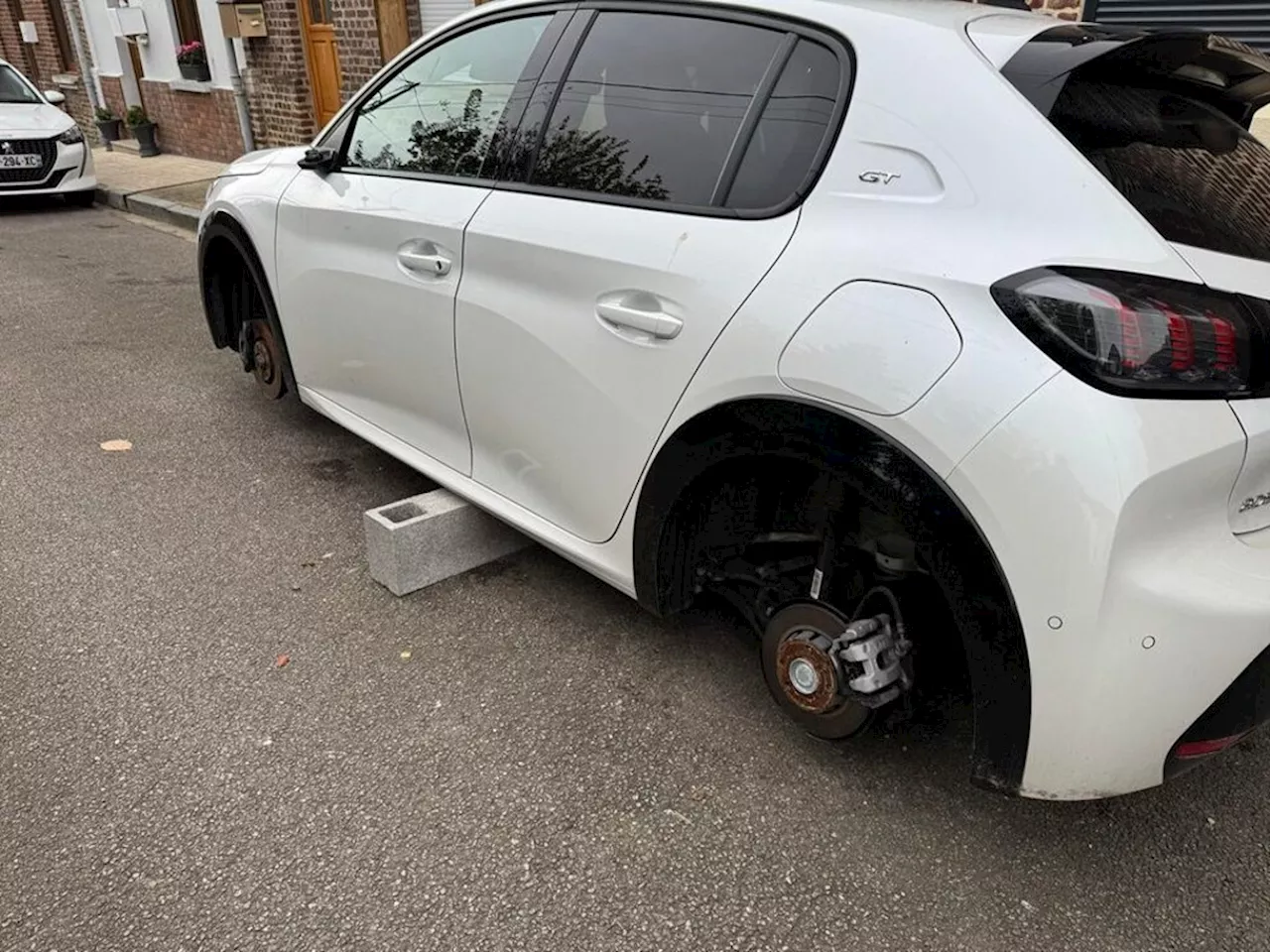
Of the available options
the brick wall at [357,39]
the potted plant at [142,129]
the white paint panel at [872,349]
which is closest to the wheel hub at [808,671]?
the white paint panel at [872,349]

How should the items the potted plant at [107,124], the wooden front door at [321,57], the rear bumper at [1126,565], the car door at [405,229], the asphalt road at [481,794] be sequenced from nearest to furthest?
the rear bumper at [1126,565]
the asphalt road at [481,794]
the car door at [405,229]
the wooden front door at [321,57]
the potted plant at [107,124]

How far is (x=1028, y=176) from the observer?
71.4 inches

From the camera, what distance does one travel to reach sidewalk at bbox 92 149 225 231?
9.79m

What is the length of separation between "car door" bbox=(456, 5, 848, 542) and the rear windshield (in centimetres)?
50

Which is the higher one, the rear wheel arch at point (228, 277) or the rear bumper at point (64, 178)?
the rear wheel arch at point (228, 277)

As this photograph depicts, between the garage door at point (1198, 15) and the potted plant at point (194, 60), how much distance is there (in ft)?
33.9

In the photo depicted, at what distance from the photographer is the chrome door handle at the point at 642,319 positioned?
2236mm

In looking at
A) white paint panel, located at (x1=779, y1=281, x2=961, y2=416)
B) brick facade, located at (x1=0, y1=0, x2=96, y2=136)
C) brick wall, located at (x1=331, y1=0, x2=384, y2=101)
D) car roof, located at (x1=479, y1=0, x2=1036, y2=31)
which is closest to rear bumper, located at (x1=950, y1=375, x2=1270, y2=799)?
white paint panel, located at (x1=779, y1=281, x2=961, y2=416)

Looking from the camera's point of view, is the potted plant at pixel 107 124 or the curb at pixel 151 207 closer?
the curb at pixel 151 207

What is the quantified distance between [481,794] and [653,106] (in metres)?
1.77

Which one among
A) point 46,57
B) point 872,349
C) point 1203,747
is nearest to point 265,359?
point 872,349

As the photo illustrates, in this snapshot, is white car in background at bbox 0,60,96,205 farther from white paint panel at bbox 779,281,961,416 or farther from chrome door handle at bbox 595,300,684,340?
white paint panel at bbox 779,281,961,416

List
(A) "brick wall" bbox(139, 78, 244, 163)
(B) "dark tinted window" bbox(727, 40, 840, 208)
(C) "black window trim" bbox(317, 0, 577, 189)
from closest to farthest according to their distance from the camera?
(B) "dark tinted window" bbox(727, 40, 840, 208) → (C) "black window trim" bbox(317, 0, 577, 189) → (A) "brick wall" bbox(139, 78, 244, 163)

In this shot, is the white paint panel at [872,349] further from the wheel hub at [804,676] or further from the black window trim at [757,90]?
the wheel hub at [804,676]
